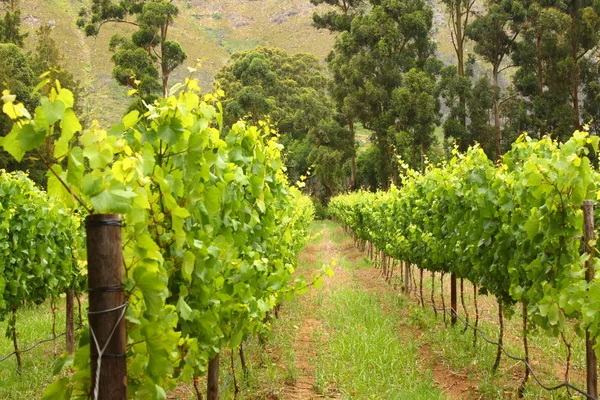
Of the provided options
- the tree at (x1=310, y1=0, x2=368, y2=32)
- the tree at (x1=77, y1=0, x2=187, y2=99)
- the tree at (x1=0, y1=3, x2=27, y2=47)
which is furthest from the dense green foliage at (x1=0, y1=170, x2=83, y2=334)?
the tree at (x1=0, y1=3, x2=27, y2=47)

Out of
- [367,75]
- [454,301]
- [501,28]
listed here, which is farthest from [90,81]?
[454,301]

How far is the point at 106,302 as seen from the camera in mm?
1870

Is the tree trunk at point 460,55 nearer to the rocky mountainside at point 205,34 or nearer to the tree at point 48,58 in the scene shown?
the tree at point 48,58

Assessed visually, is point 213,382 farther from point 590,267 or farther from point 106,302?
point 590,267

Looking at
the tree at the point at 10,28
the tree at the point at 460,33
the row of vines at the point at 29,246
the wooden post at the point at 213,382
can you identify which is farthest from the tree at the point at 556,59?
the tree at the point at 10,28

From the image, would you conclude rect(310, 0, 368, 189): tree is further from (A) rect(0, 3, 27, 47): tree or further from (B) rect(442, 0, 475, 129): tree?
(A) rect(0, 3, 27, 47): tree

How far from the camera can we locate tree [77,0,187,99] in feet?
94.7

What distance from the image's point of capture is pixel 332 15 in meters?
39.1

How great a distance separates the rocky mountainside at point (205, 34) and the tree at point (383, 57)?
40.3 m

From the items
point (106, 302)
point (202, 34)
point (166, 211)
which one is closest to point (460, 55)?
point (166, 211)

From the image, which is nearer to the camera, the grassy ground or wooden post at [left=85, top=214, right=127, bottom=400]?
wooden post at [left=85, top=214, right=127, bottom=400]

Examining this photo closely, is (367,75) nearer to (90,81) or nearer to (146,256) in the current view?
(146,256)

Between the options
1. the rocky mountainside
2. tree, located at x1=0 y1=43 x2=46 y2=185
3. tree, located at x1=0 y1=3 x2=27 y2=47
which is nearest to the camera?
tree, located at x1=0 y1=43 x2=46 y2=185

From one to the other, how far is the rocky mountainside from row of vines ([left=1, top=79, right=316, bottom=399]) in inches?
2608
